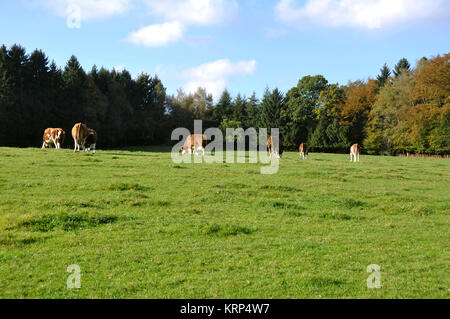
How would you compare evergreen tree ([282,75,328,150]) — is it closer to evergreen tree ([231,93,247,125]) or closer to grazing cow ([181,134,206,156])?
evergreen tree ([231,93,247,125])

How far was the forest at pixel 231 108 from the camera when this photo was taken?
2176 inches

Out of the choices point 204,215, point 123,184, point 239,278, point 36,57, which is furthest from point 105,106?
point 239,278

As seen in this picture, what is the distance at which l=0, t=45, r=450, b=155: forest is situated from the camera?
2176 inches

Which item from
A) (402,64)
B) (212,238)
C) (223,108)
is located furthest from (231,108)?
(212,238)

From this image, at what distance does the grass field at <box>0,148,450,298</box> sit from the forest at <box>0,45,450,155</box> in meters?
45.6

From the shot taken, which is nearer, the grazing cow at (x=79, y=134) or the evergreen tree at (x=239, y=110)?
the grazing cow at (x=79, y=134)

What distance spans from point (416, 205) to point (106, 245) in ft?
37.7

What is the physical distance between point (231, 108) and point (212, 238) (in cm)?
7931

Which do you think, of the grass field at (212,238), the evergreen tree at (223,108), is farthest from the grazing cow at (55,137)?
the evergreen tree at (223,108)

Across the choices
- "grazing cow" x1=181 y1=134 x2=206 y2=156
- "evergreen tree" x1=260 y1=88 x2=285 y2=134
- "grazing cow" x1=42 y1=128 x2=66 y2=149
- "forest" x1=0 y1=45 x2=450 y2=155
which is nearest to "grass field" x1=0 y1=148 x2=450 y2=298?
"grazing cow" x1=42 y1=128 x2=66 y2=149

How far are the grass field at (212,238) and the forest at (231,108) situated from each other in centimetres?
4564

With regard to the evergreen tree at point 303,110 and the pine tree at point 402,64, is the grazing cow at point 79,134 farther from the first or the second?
the pine tree at point 402,64

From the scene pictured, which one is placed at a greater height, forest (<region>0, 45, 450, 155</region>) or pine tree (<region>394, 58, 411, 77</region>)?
pine tree (<region>394, 58, 411, 77</region>)

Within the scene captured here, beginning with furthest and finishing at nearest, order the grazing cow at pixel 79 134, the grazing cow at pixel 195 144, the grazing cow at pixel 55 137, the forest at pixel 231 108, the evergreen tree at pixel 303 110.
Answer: the evergreen tree at pixel 303 110, the forest at pixel 231 108, the grazing cow at pixel 195 144, the grazing cow at pixel 55 137, the grazing cow at pixel 79 134
